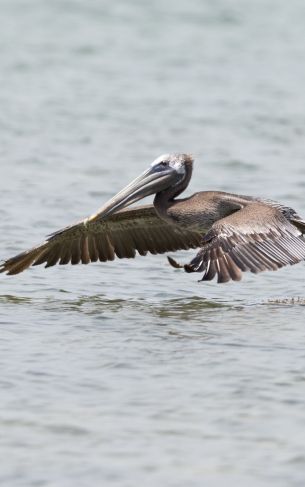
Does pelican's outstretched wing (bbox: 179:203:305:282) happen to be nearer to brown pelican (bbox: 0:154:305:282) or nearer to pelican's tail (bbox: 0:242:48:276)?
brown pelican (bbox: 0:154:305:282)

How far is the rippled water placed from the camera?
19.3ft

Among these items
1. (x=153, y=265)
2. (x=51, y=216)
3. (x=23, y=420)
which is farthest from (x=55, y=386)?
(x=51, y=216)

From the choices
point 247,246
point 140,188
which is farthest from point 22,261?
point 247,246

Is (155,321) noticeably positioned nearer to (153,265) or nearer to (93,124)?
(153,265)

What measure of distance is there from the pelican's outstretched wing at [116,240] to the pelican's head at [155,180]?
0.35 meters

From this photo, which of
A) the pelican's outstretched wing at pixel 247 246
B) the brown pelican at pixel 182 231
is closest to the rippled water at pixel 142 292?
the brown pelican at pixel 182 231

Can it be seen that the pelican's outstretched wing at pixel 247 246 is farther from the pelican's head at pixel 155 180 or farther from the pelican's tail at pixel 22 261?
the pelican's tail at pixel 22 261

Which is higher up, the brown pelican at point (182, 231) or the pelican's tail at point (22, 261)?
the brown pelican at point (182, 231)

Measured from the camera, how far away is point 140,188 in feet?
30.2

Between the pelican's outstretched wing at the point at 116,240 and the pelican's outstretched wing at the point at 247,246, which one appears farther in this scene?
the pelican's outstretched wing at the point at 116,240

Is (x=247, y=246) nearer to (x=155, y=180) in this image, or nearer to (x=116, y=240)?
(x=155, y=180)

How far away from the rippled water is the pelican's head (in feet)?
2.19

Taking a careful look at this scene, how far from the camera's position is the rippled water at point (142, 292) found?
5895mm

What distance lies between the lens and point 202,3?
23.1 m
